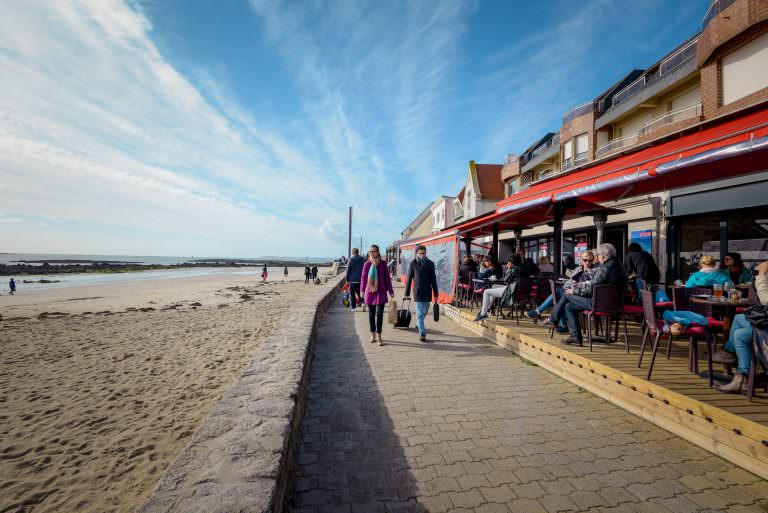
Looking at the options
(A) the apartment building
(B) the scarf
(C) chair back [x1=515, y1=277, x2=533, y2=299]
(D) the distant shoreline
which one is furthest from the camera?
(D) the distant shoreline

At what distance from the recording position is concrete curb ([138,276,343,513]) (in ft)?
5.61

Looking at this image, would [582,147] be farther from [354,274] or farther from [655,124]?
[354,274]

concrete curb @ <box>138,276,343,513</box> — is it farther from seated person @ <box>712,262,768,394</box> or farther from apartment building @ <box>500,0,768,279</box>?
apartment building @ <box>500,0,768,279</box>

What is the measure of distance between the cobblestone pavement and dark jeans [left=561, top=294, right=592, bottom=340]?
83cm

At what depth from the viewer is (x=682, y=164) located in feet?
11.1

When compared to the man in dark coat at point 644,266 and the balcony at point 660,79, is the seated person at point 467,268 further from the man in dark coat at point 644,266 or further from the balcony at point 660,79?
the balcony at point 660,79

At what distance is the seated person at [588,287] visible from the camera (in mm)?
4641

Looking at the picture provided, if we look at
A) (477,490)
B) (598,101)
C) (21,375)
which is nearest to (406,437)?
(477,490)

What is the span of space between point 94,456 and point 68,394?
230cm

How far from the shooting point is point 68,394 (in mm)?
4672

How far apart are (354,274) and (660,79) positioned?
14.4 meters

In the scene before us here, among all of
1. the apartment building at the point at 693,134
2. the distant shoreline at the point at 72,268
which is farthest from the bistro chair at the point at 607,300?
the distant shoreline at the point at 72,268

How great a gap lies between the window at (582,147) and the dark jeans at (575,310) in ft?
54.0

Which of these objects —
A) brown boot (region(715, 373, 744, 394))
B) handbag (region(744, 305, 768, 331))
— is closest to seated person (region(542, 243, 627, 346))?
brown boot (region(715, 373, 744, 394))
